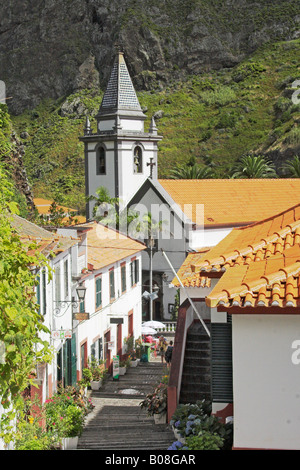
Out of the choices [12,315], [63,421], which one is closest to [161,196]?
[63,421]

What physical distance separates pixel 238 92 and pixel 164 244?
70993mm

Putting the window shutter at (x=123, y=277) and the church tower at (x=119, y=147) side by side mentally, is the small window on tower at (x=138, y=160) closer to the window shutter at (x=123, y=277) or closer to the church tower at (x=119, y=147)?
the church tower at (x=119, y=147)

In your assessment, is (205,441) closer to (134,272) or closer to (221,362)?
(221,362)

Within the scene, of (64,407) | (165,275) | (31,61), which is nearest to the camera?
(64,407)

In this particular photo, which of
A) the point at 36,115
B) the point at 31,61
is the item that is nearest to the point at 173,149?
the point at 36,115

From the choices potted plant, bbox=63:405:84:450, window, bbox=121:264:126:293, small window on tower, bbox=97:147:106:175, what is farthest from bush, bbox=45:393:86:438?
small window on tower, bbox=97:147:106:175

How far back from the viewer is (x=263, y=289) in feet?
29.0

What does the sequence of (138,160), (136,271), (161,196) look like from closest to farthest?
(136,271) < (161,196) < (138,160)

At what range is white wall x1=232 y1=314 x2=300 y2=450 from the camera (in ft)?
28.8

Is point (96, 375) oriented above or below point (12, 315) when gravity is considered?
below

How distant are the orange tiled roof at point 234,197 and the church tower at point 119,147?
14.4ft

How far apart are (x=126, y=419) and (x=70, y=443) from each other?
2928 millimetres

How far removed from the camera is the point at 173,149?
9931 cm
